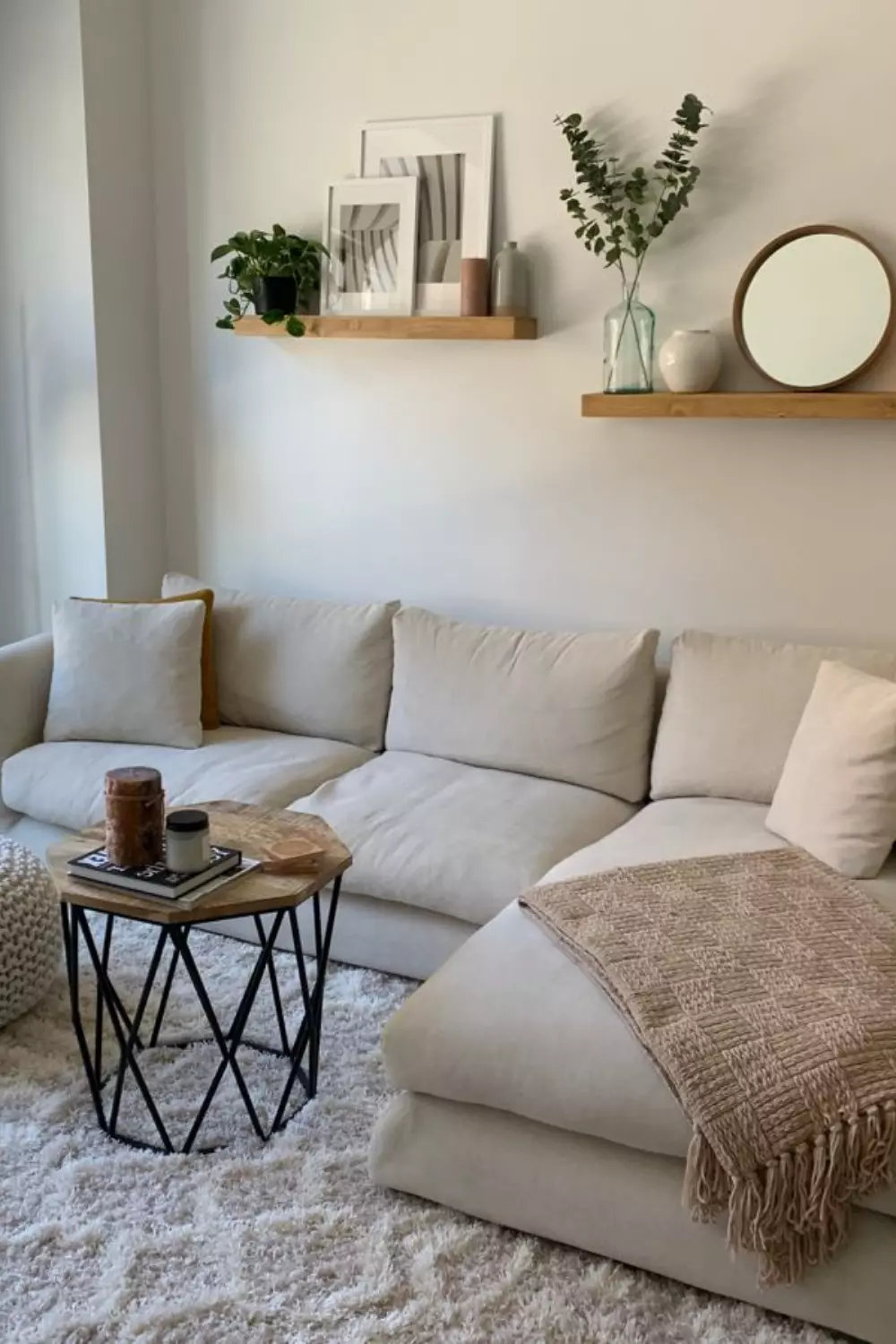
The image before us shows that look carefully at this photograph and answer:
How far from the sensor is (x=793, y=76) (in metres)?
3.01

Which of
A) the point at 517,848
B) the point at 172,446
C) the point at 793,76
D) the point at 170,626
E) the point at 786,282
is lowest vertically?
the point at 517,848

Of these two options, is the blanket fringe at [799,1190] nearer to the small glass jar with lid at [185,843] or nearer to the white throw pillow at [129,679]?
the small glass jar with lid at [185,843]

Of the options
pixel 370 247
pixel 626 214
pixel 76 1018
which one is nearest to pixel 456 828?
pixel 76 1018

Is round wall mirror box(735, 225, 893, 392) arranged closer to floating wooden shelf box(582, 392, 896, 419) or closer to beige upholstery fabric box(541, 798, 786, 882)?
floating wooden shelf box(582, 392, 896, 419)

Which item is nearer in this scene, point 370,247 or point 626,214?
point 626,214

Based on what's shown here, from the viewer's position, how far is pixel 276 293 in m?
3.60

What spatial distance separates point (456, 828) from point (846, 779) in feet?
2.76

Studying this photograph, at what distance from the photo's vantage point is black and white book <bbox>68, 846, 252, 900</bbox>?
2.14m

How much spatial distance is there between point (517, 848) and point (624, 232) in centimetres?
157

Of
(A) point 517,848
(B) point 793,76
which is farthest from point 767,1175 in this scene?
(B) point 793,76

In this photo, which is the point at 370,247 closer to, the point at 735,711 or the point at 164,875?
the point at 735,711

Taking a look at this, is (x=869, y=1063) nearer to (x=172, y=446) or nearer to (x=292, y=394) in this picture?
(x=292, y=394)

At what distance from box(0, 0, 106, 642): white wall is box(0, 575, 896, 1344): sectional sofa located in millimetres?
567

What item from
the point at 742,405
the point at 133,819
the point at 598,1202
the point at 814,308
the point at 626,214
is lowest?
the point at 598,1202
